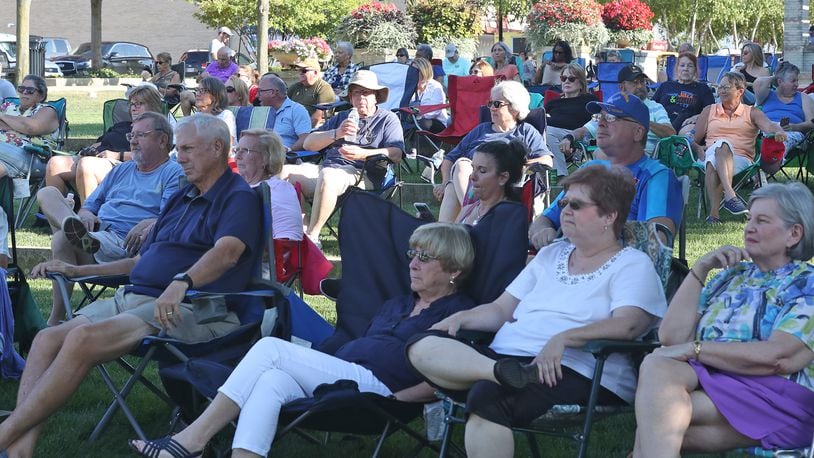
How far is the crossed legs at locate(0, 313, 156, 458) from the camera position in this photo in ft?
13.3

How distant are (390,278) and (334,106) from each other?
5.47 m

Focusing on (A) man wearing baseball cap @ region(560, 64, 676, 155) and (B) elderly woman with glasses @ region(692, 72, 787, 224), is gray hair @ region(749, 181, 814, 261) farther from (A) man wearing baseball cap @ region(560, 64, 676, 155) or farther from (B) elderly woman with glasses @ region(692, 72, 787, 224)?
(B) elderly woman with glasses @ region(692, 72, 787, 224)

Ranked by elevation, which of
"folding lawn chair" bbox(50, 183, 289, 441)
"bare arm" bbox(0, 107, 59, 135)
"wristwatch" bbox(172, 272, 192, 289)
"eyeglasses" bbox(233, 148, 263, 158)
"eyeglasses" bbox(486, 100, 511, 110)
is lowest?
"folding lawn chair" bbox(50, 183, 289, 441)

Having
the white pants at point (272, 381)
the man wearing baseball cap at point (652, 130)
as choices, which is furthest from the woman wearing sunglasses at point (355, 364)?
the man wearing baseball cap at point (652, 130)

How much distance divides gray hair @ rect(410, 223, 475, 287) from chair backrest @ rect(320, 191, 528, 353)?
0.29ft

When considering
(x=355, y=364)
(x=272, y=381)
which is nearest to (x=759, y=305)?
(x=355, y=364)

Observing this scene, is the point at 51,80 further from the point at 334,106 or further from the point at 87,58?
the point at 334,106

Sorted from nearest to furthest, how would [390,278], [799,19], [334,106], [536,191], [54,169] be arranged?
[390,278] → [536,191] → [54,169] → [334,106] → [799,19]

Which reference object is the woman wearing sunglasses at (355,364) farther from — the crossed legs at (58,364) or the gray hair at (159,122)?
the gray hair at (159,122)

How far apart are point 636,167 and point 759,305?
1393mm

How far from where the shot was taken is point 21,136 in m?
8.72

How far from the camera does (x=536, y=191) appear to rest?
6.54m

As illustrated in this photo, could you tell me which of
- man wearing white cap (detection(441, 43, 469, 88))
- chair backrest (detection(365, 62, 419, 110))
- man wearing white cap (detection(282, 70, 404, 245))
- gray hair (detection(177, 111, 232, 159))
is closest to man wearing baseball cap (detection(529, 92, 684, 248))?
gray hair (detection(177, 111, 232, 159))

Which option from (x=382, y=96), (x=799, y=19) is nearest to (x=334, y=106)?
(x=382, y=96)
